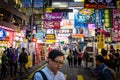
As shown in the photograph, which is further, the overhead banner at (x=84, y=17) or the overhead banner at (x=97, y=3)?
the overhead banner at (x=84, y=17)

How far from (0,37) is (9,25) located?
8999 mm

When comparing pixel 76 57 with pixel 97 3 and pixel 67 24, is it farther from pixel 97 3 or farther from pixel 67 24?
pixel 67 24

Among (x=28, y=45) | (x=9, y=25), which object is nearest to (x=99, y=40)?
(x=28, y=45)

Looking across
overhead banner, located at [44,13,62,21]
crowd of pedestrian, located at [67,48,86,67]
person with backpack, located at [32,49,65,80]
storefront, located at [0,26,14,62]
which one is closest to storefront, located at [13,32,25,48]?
storefront, located at [0,26,14,62]

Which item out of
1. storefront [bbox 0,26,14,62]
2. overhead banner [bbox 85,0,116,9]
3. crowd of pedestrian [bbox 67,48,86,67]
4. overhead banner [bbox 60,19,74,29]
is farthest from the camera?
overhead banner [bbox 60,19,74,29]

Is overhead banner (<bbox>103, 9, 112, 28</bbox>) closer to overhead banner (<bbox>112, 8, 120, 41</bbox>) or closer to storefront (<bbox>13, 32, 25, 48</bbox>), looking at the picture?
overhead banner (<bbox>112, 8, 120, 41</bbox>)

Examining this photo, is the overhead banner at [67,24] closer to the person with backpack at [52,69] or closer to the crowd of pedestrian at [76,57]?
the crowd of pedestrian at [76,57]

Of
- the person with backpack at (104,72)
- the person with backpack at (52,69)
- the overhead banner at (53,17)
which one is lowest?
the person with backpack at (104,72)

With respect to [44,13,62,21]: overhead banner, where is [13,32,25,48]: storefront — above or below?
below

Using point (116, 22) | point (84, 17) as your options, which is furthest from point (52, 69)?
point (84, 17)

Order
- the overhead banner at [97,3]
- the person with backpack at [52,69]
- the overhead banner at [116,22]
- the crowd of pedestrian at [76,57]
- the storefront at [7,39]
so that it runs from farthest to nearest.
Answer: the crowd of pedestrian at [76,57]
the overhead banner at [116,22]
the storefront at [7,39]
the overhead banner at [97,3]
the person with backpack at [52,69]

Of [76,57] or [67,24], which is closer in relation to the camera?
[76,57]

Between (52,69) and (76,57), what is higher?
(52,69)

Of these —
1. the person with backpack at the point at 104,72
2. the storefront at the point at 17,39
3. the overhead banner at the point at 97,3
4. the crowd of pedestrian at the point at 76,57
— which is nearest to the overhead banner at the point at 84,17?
the crowd of pedestrian at the point at 76,57
